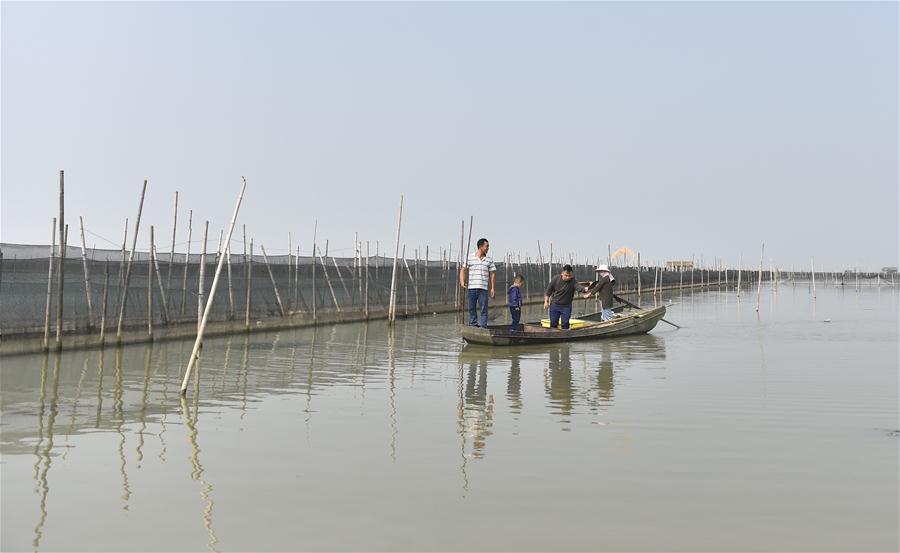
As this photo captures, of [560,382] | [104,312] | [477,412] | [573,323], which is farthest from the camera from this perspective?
[573,323]

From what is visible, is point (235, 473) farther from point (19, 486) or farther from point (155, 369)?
point (155, 369)

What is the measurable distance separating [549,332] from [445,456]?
10.5m

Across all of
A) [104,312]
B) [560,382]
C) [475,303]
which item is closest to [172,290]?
[104,312]

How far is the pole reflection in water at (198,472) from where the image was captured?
4910mm

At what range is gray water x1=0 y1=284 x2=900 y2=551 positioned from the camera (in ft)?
16.3

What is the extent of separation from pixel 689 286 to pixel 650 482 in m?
73.1

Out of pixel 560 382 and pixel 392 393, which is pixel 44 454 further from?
pixel 560 382

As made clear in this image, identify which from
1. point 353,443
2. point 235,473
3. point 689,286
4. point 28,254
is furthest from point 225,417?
point 689,286

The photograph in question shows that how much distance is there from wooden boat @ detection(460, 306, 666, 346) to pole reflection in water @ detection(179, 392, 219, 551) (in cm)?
748

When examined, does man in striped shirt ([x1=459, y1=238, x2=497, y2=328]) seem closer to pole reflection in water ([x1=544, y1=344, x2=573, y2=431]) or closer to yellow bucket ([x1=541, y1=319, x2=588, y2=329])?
pole reflection in water ([x1=544, y1=344, x2=573, y2=431])

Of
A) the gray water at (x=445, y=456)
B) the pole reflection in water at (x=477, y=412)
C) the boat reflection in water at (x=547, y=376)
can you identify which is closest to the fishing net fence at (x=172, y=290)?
the gray water at (x=445, y=456)

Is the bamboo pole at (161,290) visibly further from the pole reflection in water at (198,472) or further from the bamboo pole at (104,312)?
the pole reflection in water at (198,472)

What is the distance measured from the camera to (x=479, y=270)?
1659 cm

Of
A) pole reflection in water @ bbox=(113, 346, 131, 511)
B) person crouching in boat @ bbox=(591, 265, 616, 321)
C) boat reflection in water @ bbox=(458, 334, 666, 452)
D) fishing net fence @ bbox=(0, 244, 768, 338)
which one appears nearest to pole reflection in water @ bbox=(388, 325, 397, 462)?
boat reflection in water @ bbox=(458, 334, 666, 452)
